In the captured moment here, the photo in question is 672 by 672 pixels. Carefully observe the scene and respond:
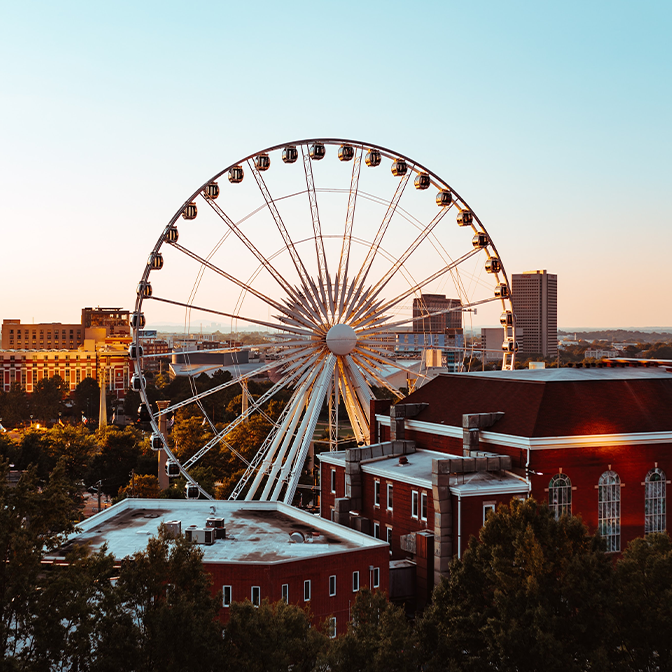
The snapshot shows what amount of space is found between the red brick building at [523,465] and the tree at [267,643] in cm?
1933

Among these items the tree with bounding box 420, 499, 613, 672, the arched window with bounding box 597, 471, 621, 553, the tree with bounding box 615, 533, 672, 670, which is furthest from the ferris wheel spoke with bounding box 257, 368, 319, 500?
the tree with bounding box 615, 533, 672, 670

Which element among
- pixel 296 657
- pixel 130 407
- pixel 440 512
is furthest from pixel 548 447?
pixel 130 407

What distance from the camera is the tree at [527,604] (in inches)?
1206

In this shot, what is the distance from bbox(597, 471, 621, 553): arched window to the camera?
50.7 meters

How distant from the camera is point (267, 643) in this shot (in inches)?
1134

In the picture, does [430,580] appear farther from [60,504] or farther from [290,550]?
[60,504]

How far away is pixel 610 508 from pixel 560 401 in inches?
277

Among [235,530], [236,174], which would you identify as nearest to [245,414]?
[235,530]

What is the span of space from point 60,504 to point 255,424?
83.6 metres

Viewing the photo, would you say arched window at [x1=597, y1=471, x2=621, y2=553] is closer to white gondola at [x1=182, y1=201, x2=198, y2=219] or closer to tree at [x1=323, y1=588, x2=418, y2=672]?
tree at [x1=323, y1=588, x2=418, y2=672]

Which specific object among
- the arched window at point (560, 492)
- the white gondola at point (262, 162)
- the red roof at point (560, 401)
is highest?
the white gondola at point (262, 162)

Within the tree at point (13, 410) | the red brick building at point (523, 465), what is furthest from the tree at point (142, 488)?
the tree at point (13, 410)

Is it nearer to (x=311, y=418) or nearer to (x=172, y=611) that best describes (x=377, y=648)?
(x=172, y=611)

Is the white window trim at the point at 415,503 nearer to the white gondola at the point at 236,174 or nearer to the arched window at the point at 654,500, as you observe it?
the arched window at the point at 654,500
